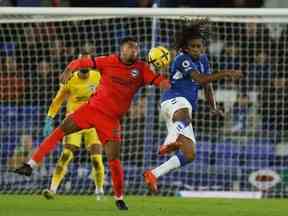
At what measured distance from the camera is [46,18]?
16.2 meters

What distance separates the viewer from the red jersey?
11.1 metres

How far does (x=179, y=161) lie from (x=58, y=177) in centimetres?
345

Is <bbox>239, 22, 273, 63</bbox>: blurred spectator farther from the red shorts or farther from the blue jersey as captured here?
the red shorts

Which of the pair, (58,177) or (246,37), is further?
(246,37)

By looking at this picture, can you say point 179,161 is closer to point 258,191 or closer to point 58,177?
point 58,177

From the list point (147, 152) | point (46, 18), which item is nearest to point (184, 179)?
point (147, 152)

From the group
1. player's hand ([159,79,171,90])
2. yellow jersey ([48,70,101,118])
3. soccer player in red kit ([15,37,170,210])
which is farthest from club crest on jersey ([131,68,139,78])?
yellow jersey ([48,70,101,118])

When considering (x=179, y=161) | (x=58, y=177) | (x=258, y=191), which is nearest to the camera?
(x=179, y=161)

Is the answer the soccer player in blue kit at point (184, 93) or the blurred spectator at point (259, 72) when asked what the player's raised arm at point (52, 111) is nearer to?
the soccer player in blue kit at point (184, 93)

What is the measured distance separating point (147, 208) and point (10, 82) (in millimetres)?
5917

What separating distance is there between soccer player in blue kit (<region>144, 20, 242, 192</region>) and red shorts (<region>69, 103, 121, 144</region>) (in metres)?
0.60

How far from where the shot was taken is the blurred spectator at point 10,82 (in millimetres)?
16375

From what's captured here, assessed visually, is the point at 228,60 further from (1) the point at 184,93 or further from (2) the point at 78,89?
(1) the point at 184,93

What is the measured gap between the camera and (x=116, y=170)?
10.8 m
